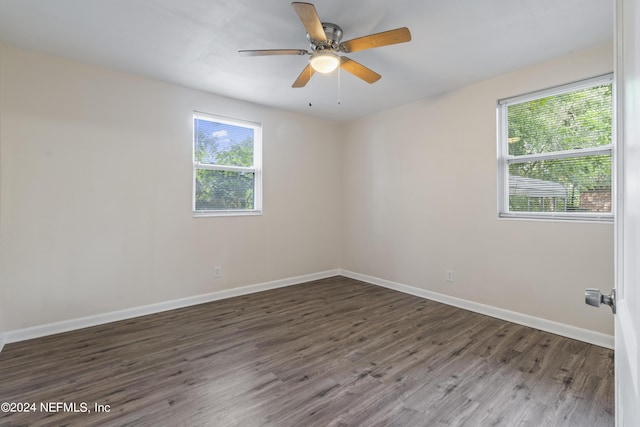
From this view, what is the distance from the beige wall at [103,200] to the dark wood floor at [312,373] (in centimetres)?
41

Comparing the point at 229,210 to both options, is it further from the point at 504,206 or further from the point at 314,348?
the point at 504,206

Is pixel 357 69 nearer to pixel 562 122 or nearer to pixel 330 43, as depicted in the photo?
pixel 330 43

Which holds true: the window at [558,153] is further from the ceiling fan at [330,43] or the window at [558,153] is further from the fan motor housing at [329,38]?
the fan motor housing at [329,38]

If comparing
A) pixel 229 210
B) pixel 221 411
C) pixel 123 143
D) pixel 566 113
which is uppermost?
pixel 566 113

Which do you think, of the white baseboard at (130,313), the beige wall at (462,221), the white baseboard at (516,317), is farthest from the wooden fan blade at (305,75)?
the white baseboard at (516,317)

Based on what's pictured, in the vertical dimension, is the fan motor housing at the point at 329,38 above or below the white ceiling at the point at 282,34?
below

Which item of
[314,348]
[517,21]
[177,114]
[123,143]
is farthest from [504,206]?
[123,143]

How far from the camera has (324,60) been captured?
7.39 feet

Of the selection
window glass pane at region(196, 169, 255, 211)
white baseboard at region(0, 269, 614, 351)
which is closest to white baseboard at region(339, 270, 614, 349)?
white baseboard at region(0, 269, 614, 351)

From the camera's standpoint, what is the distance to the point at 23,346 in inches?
100

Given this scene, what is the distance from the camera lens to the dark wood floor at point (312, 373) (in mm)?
1761

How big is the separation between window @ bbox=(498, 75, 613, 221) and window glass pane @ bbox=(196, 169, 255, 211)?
3061mm

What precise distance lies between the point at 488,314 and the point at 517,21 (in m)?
2.76

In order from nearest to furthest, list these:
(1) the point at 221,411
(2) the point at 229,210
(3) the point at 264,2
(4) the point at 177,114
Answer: (1) the point at 221,411 → (3) the point at 264,2 → (4) the point at 177,114 → (2) the point at 229,210
